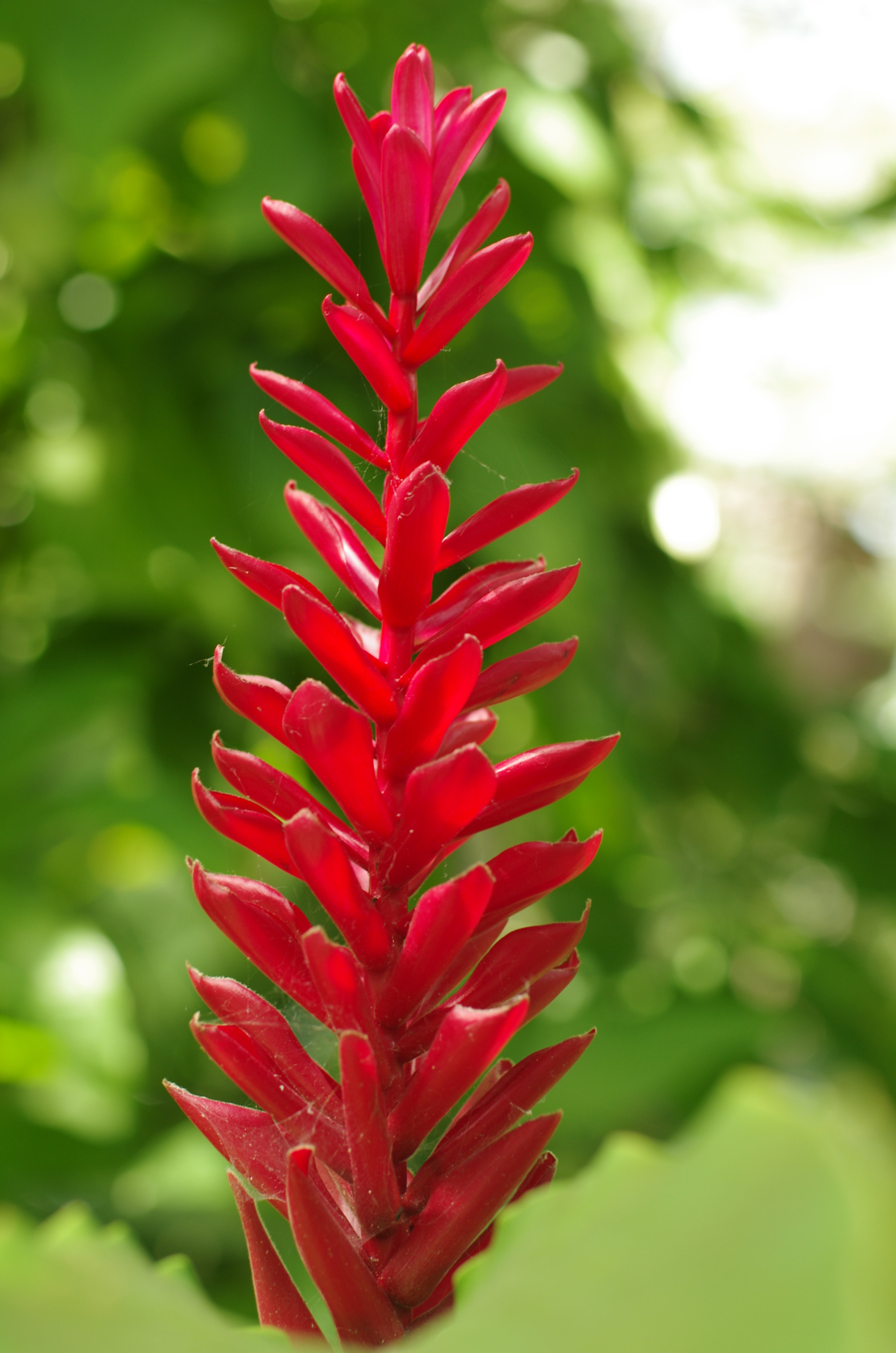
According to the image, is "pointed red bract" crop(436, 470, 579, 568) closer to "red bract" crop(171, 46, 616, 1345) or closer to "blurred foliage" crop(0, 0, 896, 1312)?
"red bract" crop(171, 46, 616, 1345)

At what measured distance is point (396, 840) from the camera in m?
0.17

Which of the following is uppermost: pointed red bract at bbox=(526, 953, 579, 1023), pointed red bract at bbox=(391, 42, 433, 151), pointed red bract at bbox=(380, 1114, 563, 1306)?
pointed red bract at bbox=(391, 42, 433, 151)

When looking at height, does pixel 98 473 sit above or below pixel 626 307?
above

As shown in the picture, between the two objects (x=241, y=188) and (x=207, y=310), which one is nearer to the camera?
(x=241, y=188)

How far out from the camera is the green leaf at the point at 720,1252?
0.08m

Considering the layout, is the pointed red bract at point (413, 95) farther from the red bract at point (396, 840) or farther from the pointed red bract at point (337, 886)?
the pointed red bract at point (337, 886)

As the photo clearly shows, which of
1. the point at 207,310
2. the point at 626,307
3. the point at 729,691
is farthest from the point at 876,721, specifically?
the point at 207,310

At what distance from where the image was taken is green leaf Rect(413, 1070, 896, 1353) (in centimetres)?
8

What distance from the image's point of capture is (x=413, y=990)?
0.56ft

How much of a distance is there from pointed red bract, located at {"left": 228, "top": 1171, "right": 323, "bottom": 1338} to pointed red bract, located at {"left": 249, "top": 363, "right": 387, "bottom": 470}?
0.12 m

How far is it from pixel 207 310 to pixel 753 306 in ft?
2.37

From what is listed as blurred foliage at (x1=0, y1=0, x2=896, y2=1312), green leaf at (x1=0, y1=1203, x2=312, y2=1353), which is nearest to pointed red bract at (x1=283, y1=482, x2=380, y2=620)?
green leaf at (x1=0, y1=1203, x2=312, y2=1353)

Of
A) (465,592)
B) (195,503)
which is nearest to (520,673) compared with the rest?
(465,592)

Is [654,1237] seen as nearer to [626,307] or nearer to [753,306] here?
[626,307]
